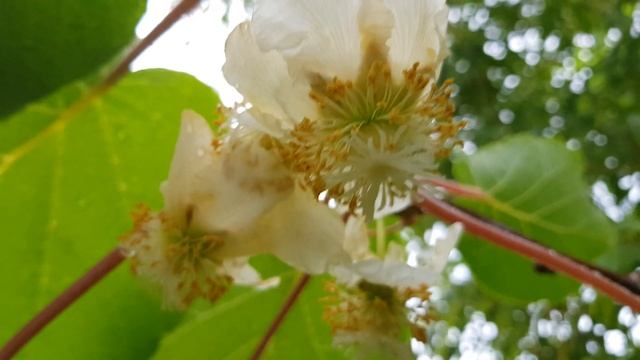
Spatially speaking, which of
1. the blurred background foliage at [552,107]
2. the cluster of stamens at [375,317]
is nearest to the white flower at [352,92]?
the cluster of stamens at [375,317]

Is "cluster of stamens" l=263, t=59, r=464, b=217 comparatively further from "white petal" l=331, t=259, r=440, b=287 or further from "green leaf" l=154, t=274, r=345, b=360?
"green leaf" l=154, t=274, r=345, b=360

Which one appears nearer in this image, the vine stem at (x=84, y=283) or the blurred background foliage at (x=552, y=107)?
the vine stem at (x=84, y=283)

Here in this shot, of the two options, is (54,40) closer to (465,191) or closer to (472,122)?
(465,191)


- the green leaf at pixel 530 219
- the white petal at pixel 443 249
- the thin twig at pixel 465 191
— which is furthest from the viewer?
the green leaf at pixel 530 219

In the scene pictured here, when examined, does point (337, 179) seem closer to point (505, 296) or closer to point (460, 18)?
point (505, 296)

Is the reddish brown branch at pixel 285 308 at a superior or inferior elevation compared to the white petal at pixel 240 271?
inferior

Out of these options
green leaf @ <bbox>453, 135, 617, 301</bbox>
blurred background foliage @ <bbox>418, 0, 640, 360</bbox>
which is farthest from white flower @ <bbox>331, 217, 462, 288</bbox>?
blurred background foliage @ <bbox>418, 0, 640, 360</bbox>

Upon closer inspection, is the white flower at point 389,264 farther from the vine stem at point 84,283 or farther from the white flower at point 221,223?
the vine stem at point 84,283
